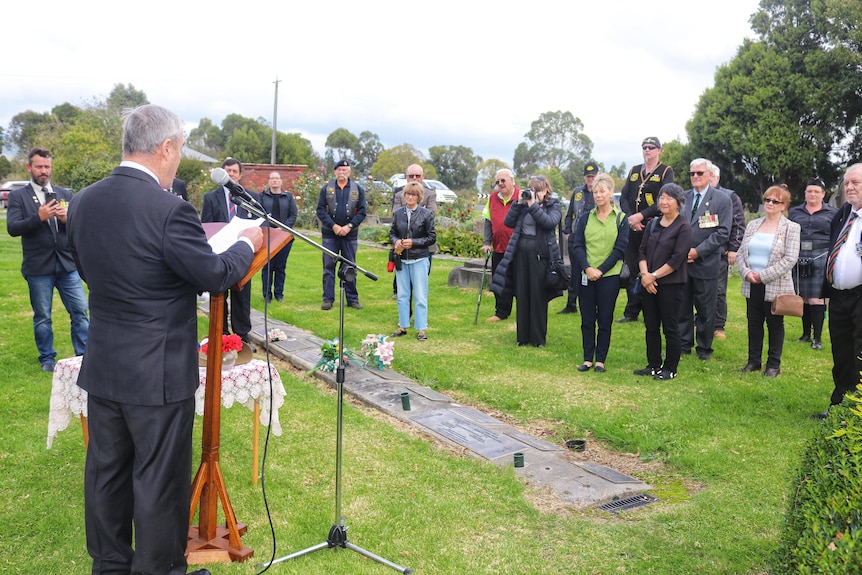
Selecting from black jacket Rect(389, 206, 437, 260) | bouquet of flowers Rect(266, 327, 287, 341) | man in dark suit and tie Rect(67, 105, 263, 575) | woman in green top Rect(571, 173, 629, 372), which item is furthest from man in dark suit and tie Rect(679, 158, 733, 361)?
man in dark suit and tie Rect(67, 105, 263, 575)

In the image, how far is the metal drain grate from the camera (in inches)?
164

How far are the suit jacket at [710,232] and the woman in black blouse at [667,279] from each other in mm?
858

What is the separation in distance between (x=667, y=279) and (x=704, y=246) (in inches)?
40.3

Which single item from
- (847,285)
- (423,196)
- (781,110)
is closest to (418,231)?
(423,196)

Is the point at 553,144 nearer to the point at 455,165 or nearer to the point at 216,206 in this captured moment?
the point at 455,165

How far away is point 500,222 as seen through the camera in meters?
9.43

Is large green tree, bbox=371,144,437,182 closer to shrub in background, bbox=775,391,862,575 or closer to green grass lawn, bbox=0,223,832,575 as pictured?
green grass lawn, bbox=0,223,832,575

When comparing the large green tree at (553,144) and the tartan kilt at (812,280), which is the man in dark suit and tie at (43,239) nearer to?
the tartan kilt at (812,280)

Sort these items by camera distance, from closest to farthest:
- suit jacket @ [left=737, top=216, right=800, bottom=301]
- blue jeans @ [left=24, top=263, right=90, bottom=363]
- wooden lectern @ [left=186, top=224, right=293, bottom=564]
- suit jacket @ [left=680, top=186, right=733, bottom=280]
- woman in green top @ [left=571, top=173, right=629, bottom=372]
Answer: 1. wooden lectern @ [left=186, top=224, right=293, bottom=564]
2. blue jeans @ [left=24, top=263, right=90, bottom=363]
3. suit jacket @ [left=737, top=216, right=800, bottom=301]
4. woman in green top @ [left=571, top=173, right=629, bottom=372]
5. suit jacket @ [left=680, top=186, right=733, bottom=280]

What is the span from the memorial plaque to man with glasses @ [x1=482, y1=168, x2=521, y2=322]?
143 inches

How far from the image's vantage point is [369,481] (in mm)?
4426

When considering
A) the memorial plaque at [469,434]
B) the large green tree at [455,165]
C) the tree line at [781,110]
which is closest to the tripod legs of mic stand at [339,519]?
the memorial plaque at [469,434]

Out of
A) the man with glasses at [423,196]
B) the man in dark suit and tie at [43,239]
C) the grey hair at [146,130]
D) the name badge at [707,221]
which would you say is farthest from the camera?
the man with glasses at [423,196]

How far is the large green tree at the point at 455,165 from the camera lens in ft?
153
